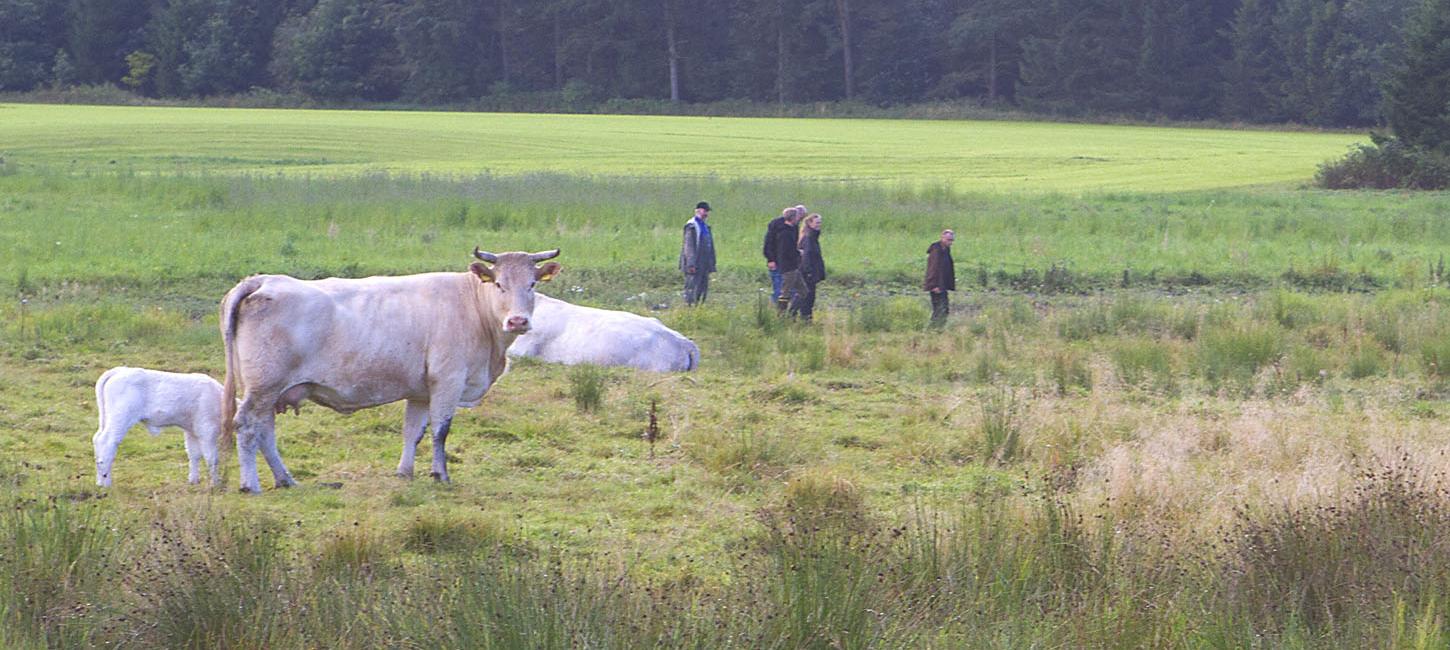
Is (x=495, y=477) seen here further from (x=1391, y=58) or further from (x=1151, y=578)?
(x=1391, y=58)

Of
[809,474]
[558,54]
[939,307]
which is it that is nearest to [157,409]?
[809,474]

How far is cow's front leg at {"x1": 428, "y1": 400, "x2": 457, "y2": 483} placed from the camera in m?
9.20

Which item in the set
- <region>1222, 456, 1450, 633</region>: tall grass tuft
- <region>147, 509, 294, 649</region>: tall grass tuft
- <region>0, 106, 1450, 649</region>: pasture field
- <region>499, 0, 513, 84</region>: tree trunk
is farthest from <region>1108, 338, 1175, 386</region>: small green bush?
<region>499, 0, 513, 84</region>: tree trunk

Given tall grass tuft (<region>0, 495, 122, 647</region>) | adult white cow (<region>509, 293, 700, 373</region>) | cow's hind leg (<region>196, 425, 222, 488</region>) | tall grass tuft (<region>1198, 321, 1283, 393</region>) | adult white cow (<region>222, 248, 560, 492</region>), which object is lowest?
tall grass tuft (<region>1198, 321, 1283, 393</region>)

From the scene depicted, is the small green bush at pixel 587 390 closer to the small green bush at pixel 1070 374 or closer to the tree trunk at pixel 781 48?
the small green bush at pixel 1070 374

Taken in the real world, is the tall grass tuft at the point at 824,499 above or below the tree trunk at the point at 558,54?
below

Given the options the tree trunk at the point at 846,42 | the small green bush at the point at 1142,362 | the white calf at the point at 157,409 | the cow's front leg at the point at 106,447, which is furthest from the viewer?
the tree trunk at the point at 846,42

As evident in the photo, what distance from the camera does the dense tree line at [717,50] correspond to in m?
71.2

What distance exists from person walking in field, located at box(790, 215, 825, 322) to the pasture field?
0.42m

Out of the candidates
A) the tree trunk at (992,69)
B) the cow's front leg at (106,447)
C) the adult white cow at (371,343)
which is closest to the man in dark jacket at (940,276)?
the adult white cow at (371,343)

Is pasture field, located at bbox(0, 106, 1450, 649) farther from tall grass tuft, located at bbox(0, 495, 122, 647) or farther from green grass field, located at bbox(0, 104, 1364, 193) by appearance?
green grass field, located at bbox(0, 104, 1364, 193)

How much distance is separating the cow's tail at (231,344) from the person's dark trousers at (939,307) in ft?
30.3

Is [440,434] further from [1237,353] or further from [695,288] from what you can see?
[695,288]

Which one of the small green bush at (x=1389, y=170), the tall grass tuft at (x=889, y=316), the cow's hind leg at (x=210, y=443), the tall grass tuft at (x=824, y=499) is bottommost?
the small green bush at (x=1389, y=170)
